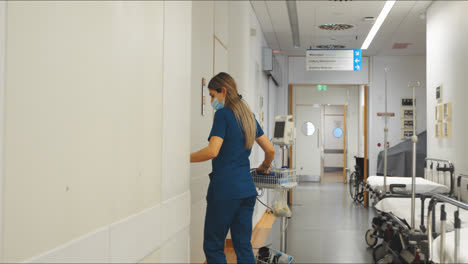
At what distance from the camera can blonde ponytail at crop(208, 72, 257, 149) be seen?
2.87 m

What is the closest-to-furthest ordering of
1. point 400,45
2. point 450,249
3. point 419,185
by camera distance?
point 450,249 < point 419,185 < point 400,45

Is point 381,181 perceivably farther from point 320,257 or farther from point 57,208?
point 57,208

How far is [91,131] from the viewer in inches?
Result: 54.7

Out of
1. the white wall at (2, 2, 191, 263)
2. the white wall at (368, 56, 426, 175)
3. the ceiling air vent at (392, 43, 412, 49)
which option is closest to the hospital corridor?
the white wall at (2, 2, 191, 263)

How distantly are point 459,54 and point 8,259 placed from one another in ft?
17.1

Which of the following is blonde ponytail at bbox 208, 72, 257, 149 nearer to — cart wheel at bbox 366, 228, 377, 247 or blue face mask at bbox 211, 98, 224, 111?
blue face mask at bbox 211, 98, 224, 111

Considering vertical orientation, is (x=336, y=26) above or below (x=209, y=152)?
above

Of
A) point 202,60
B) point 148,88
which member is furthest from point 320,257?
point 148,88

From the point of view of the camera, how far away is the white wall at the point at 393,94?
32.3 feet

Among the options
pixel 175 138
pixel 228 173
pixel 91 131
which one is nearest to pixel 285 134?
pixel 228 173

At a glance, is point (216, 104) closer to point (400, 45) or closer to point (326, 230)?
point (326, 230)

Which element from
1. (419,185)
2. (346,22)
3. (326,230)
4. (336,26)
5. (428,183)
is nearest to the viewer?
(419,185)

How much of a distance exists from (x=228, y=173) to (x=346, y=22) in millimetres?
5419

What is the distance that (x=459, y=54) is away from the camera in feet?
16.3
